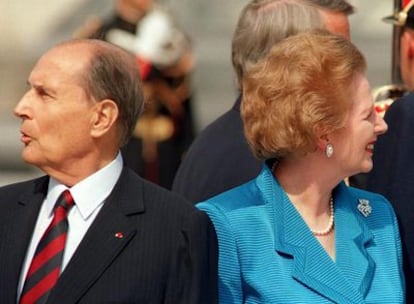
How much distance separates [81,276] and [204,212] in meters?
0.37

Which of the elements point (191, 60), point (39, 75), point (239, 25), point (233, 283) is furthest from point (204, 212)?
point (191, 60)

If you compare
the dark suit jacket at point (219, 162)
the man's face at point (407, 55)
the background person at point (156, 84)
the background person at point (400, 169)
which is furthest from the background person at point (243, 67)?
the background person at point (156, 84)

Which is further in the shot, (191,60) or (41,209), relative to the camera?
(191,60)

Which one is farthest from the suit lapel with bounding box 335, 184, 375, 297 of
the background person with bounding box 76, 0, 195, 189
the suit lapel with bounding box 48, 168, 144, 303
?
the background person with bounding box 76, 0, 195, 189

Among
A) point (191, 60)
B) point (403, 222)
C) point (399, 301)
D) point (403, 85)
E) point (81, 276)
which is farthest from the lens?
point (191, 60)

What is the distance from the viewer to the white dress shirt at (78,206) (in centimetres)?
399

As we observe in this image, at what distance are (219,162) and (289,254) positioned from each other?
0.67 m

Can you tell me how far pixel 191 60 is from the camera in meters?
9.86

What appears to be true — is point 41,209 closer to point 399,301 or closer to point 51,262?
point 51,262

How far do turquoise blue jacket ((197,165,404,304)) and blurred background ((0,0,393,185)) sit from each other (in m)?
6.13

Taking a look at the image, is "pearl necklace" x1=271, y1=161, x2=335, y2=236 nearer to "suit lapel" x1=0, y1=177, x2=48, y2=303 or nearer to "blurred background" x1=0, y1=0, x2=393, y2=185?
"suit lapel" x1=0, y1=177, x2=48, y2=303

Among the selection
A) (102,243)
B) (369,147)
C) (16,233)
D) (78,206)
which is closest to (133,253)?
(102,243)

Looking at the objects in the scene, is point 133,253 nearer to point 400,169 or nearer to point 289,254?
point 289,254

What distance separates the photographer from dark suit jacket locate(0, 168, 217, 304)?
3.90 meters
